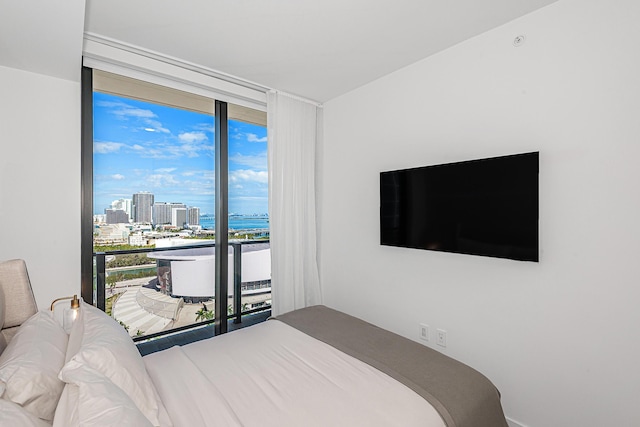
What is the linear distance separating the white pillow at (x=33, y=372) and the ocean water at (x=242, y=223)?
6.98 ft

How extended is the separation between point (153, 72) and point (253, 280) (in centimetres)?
261

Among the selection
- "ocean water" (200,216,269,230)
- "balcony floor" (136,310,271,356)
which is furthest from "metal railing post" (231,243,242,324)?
"ocean water" (200,216,269,230)

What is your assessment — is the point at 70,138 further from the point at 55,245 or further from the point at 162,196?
the point at 162,196

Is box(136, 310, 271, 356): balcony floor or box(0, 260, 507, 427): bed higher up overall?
box(0, 260, 507, 427): bed

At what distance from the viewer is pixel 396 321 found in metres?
2.74

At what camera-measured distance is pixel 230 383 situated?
1.48m

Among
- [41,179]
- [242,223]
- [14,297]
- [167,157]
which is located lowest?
[14,297]

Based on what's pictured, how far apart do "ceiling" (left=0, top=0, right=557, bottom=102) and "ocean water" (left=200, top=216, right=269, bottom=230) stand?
1617mm

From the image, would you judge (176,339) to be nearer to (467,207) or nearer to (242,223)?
(242,223)

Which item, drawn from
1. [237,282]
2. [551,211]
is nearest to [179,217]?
[237,282]

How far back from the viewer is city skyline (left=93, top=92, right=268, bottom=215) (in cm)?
296

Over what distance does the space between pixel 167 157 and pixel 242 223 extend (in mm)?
1114

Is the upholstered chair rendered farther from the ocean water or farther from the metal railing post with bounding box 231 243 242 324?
the metal railing post with bounding box 231 243 242 324

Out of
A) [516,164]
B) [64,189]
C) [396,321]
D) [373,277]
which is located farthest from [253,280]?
[516,164]
